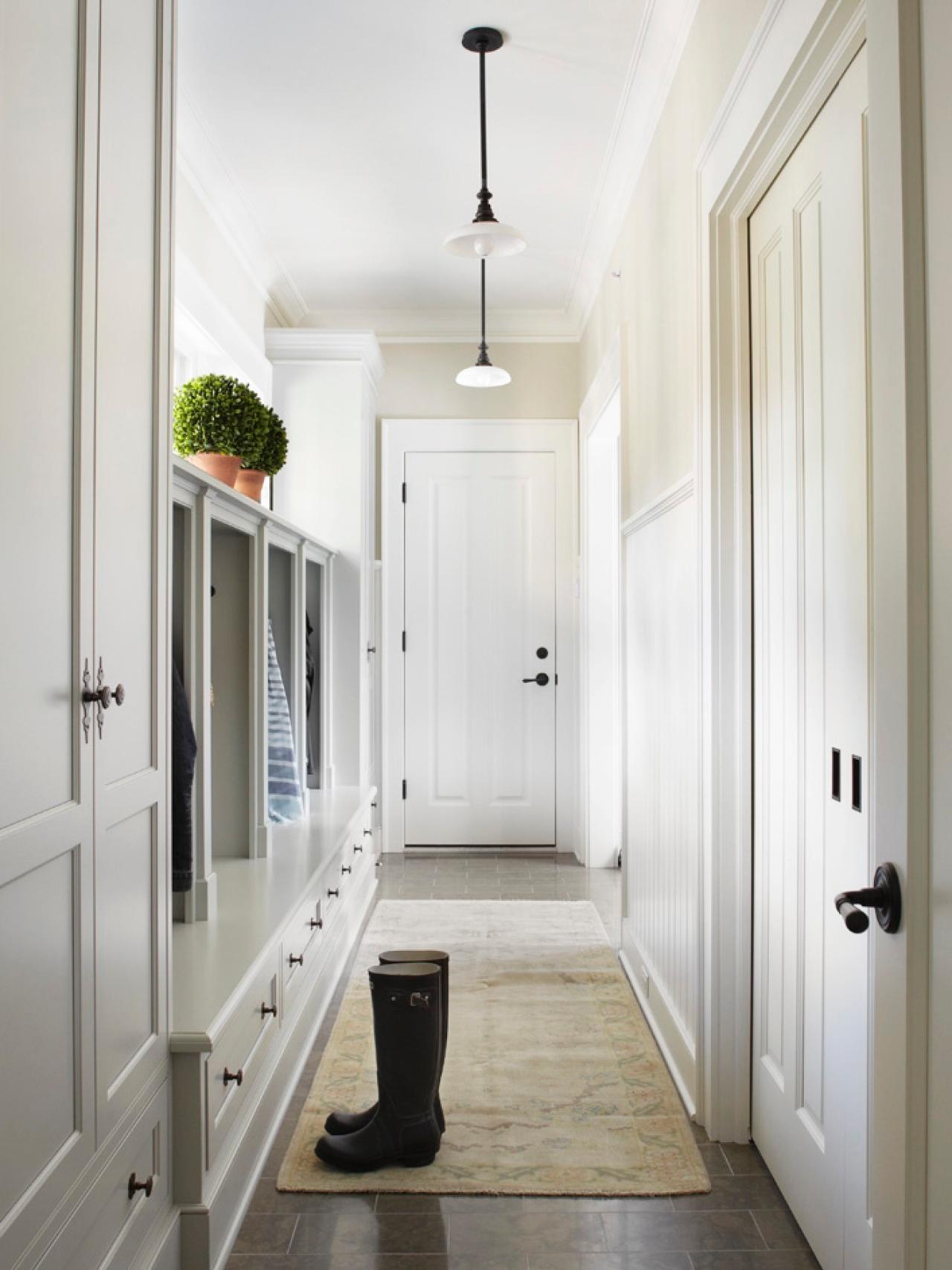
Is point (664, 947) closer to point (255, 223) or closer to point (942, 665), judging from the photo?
point (942, 665)

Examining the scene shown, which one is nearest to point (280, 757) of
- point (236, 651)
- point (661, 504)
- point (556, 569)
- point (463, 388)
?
point (236, 651)

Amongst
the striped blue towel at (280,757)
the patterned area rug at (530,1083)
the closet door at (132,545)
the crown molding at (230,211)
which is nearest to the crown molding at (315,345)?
the crown molding at (230,211)

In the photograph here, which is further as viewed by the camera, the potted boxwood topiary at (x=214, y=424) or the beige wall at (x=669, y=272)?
the potted boxwood topiary at (x=214, y=424)

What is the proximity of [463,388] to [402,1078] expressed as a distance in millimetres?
3704

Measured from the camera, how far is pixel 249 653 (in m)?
2.88

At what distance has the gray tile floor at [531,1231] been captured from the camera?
68.2 inches

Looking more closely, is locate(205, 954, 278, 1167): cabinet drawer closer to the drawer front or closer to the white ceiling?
the drawer front

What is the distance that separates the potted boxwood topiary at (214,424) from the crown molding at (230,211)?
2.20 ft

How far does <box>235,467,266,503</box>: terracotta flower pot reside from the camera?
301 centimetres

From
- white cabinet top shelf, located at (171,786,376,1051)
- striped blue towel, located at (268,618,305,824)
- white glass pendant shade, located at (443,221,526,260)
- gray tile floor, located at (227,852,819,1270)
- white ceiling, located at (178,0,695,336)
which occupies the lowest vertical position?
gray tile floor, located at (227,852,819,1270)

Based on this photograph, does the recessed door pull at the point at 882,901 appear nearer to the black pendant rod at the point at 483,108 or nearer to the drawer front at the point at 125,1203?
the drawer front at the point at 125,1203

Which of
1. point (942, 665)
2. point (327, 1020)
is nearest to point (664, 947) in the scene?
point (327, 1020)

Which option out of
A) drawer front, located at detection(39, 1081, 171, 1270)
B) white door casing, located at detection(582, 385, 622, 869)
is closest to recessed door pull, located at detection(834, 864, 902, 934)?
drawer front, located at detection(39, 1081, 171, 1270)

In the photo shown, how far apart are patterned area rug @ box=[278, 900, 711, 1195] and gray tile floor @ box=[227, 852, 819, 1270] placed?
0.13 ft
